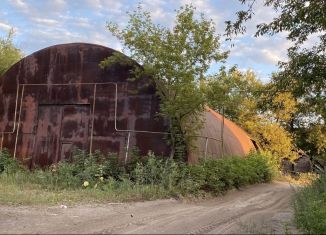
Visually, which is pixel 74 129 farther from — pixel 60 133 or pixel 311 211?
pixel 311 211

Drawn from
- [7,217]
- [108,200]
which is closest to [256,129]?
[108,200]

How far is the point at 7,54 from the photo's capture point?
34.5 m

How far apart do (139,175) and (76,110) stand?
5800mm

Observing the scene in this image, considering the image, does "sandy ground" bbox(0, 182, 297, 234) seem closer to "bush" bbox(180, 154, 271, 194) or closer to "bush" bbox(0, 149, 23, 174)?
"bush" bbox(180, 154, 271, 194)

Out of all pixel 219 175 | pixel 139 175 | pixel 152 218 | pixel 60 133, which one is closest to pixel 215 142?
pixel 219 175

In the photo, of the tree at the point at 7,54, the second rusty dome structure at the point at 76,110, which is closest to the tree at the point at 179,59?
the second rusty dome structure at the point at 76,110

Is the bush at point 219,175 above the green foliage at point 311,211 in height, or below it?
above

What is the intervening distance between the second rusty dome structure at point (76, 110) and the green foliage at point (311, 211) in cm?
591

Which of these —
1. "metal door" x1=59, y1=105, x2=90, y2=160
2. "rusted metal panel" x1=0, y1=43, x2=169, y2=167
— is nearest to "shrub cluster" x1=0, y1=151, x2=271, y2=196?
"metal door" x1=59, y1=105, x2=90, y2=160

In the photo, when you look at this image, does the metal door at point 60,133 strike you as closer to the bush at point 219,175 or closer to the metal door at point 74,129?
the metal door at point 74,129

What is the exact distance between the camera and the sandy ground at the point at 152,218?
9.63 m

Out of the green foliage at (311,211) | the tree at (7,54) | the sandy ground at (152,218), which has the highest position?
the tree at (7,54)

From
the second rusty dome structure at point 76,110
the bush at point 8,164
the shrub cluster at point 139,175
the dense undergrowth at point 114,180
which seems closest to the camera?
the dense undergrowth at point 114,180

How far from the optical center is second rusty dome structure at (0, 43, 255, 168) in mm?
19359
